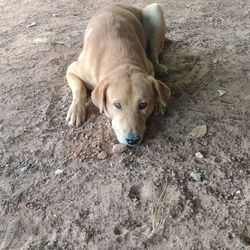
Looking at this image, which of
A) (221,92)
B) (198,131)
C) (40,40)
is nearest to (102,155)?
(198,131)

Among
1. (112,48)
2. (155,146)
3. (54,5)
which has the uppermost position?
(112,48)

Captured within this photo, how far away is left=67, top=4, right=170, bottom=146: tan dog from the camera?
368 cm

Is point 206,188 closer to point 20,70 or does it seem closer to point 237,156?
point 237,156

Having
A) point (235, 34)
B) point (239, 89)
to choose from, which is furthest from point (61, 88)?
point (235, 34)

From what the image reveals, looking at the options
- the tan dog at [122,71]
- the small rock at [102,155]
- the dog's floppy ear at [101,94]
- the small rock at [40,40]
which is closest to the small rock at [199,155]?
the tan dog at [122,71]

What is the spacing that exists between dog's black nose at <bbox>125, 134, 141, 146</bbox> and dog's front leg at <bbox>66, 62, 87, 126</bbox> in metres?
0.60

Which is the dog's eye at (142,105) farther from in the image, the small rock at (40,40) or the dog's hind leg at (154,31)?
the small rock at (40,40)

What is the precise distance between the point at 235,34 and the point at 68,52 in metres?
1.94

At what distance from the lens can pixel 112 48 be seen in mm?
4191

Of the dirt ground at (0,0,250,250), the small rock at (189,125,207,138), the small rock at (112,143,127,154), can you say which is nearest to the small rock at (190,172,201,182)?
the dirt ground at (0,0,250,250)

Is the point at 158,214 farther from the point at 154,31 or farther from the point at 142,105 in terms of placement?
the point at 154,31

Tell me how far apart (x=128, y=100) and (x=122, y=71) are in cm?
30

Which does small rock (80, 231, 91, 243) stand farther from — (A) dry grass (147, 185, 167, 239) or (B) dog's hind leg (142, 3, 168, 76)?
(B) dog's hind leg (142, 3, 168, 76)

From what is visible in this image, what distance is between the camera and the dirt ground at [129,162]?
3029 millimetres
